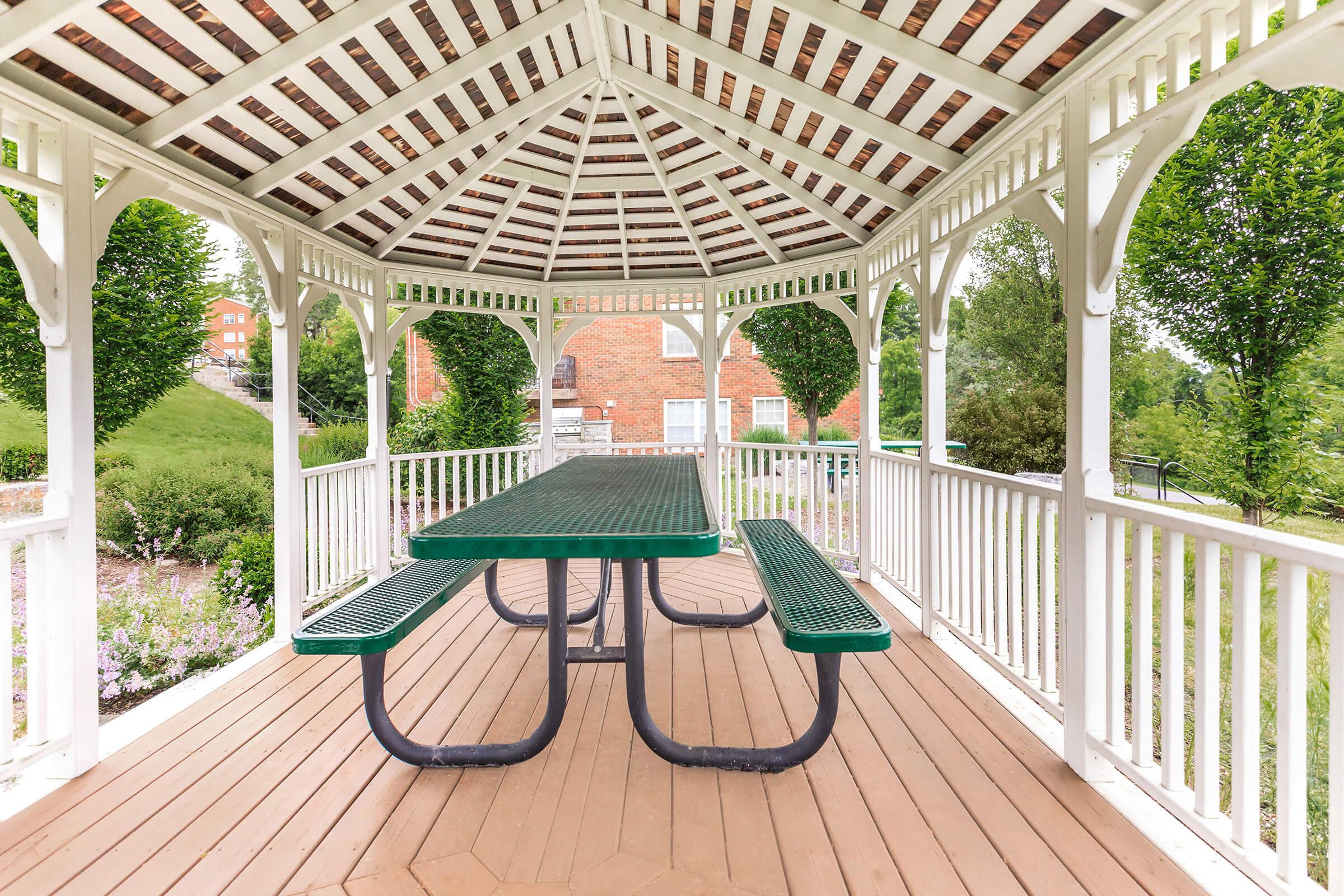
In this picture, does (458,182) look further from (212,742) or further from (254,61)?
(212,742)

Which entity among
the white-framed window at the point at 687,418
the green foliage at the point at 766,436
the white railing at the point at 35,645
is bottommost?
the white railing at the point at 35,645

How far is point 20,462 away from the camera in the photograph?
9.77 metres

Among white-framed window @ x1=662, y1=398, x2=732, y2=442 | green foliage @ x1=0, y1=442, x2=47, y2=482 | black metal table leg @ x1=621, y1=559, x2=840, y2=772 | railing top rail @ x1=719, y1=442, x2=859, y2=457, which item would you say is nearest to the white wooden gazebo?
railing top rail @ x1=719, y1=442, x2=859, y2=457

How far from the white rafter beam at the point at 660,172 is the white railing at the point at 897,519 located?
2.37 m

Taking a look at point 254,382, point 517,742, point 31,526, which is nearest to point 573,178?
point 31,526

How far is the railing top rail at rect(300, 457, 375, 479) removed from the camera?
4.22 m

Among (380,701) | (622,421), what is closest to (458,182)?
(380,701)

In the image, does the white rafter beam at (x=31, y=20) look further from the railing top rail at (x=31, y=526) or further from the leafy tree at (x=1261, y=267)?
the leafy tree at (x=1261, y=267)

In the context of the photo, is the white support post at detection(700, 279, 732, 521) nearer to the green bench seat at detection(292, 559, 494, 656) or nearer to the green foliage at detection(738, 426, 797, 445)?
the green bench seat at detection(292, 559, 494, 656)

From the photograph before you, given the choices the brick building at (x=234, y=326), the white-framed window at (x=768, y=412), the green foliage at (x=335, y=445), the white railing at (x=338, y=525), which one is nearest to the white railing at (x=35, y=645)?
the white railing at (x=338, y=525)

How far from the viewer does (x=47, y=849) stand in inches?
76.2

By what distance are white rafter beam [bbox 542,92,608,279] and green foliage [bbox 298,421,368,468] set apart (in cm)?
820

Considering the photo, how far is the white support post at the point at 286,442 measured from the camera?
3924 mm

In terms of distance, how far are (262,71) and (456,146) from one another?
1365 mm
